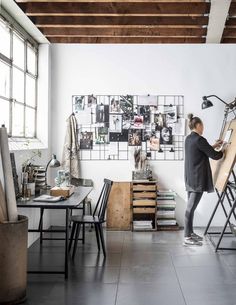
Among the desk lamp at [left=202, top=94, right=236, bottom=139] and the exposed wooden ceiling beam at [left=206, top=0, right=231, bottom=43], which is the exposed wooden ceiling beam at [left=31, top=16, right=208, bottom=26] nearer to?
the exposed wooden ceiling beam at [left=206, top=0, right=231, bottom=43]

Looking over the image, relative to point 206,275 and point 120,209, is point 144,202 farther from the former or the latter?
point 206,275

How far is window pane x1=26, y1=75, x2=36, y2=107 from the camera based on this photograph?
5719 millimetres

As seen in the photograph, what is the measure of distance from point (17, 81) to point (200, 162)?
2.52 meters

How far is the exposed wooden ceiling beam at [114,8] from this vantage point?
5008 mm

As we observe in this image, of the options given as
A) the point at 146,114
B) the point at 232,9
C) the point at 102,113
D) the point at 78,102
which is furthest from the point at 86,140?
the point at 232,9

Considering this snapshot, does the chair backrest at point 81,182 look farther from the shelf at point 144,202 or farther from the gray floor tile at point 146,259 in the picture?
the gray floor tile at point 146,259

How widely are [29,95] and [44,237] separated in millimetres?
2017

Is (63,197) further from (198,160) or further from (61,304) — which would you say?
(198,160)

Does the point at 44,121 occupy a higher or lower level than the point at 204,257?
higher

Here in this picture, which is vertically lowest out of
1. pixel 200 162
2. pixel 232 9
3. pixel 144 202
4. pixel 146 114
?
pixel 144 202

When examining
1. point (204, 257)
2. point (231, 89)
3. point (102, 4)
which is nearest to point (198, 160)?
point (204, 257)

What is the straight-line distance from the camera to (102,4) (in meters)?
5.07

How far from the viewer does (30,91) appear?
5891mm

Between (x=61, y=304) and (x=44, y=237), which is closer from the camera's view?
(x=61, y=304)
